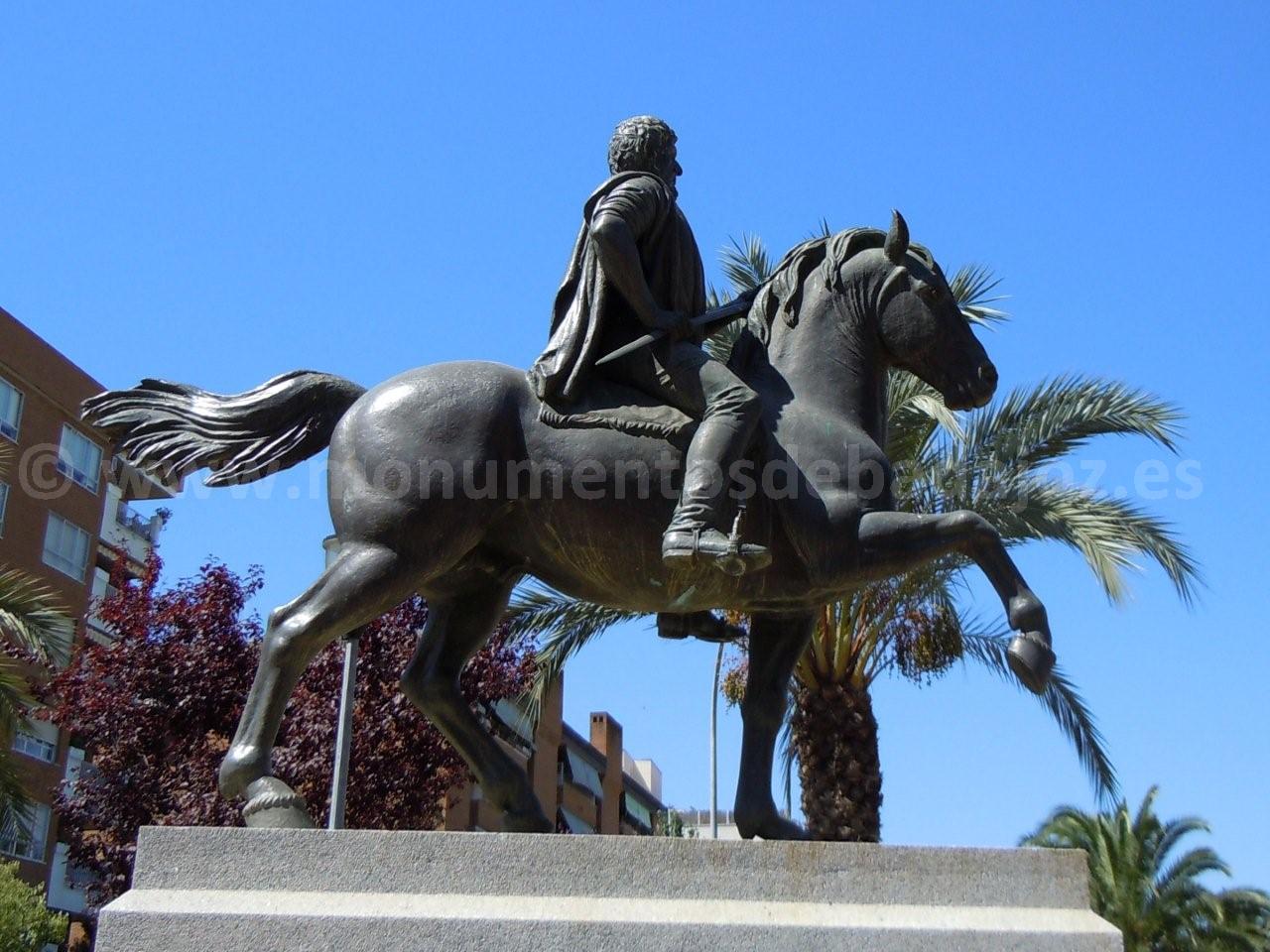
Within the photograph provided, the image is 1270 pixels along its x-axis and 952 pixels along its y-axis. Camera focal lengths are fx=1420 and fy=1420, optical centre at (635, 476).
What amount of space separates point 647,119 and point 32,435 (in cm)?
3215

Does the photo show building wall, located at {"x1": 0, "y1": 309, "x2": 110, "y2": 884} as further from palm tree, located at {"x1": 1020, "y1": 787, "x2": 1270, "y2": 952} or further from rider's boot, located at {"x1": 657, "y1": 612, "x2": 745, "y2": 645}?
rider's boot, located at {"x1": 657, "y1": 612, "x2": 745, "y2": 645}

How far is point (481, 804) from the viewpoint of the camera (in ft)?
128

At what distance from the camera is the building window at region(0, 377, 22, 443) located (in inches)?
1344

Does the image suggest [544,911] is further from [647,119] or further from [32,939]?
[32,939]

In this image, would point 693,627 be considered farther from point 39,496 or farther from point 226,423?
point 39,496

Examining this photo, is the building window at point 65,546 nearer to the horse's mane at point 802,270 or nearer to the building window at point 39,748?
the building window at point 39,748

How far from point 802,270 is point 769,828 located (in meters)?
2.61

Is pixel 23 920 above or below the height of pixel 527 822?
above

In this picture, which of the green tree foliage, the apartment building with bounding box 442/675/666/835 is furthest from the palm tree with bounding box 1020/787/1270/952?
the green tree foliage

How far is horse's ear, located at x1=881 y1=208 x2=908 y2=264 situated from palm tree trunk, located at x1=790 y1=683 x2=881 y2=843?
8.70 metres

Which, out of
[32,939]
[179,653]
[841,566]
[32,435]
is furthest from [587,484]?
→ [32,435]

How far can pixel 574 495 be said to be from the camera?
20.0 feet

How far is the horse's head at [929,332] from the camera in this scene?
6531mm

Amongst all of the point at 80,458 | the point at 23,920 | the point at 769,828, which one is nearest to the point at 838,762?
the point at 769,828
